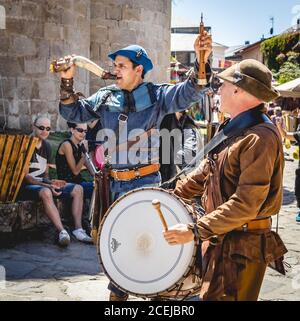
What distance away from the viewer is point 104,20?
1289 cm

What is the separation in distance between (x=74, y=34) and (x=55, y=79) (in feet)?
3.81

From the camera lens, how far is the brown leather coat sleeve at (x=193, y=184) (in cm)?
310

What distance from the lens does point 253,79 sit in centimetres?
271

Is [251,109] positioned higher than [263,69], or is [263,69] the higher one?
[263,69]

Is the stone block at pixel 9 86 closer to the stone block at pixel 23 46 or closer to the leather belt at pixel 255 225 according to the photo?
the stone block at pixel 23 46

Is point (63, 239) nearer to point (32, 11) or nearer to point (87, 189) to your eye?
point (87, 189)

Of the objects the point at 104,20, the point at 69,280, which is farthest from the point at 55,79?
the point at 69,280

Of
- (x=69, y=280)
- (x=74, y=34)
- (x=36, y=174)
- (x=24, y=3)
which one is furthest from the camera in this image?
(x=74, y=34)

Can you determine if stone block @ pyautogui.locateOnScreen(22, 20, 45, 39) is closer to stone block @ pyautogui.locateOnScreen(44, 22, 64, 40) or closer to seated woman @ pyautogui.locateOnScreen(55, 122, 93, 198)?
stone block @ pyautogui.locateOnScreen(44, 22, 64, 40)

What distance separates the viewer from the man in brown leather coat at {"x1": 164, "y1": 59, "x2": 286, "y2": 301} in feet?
8.39

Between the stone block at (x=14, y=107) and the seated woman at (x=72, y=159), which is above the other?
the stone block at (x=14, y=107)

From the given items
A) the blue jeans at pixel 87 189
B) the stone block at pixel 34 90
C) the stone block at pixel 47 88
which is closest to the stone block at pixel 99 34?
the stone block at pixel 47 88
